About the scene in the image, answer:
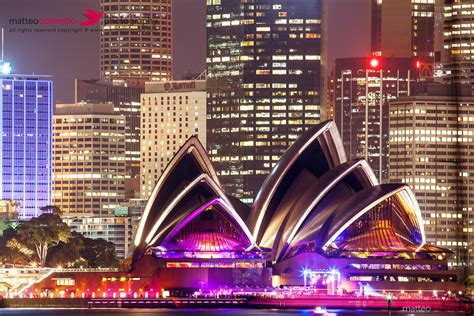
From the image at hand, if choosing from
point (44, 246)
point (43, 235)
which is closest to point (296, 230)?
point (43, 235)

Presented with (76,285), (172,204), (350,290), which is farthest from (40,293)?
(350,290)

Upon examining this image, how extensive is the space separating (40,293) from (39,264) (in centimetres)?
2141

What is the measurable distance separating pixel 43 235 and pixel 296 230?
3246 cm

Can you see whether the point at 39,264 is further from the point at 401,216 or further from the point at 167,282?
the point at 401,216

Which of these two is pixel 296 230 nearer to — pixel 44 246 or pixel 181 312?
pixel 181 312

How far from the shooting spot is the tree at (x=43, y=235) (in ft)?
639

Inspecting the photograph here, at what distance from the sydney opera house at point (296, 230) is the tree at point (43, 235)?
23383mm

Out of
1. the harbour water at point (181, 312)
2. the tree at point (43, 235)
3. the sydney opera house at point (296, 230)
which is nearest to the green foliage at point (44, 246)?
the tree at point (43, 235)

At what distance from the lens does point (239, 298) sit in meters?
166

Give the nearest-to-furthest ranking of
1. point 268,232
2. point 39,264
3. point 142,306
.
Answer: point 142,306, point 268,232, point 39,264

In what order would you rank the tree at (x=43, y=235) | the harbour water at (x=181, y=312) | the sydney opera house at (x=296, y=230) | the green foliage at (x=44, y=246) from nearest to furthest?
the harbour water at (x=181, y=312) → the sydney opera house at (x=296, y=230) → the green foliage at (x=44, y=246) → the tree at (x=43, y=235)

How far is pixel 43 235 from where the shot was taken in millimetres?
194625

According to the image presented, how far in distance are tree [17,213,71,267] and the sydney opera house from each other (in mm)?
23383

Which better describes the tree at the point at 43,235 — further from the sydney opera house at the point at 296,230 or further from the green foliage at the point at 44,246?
the sydney opera house at the point at 296,230
